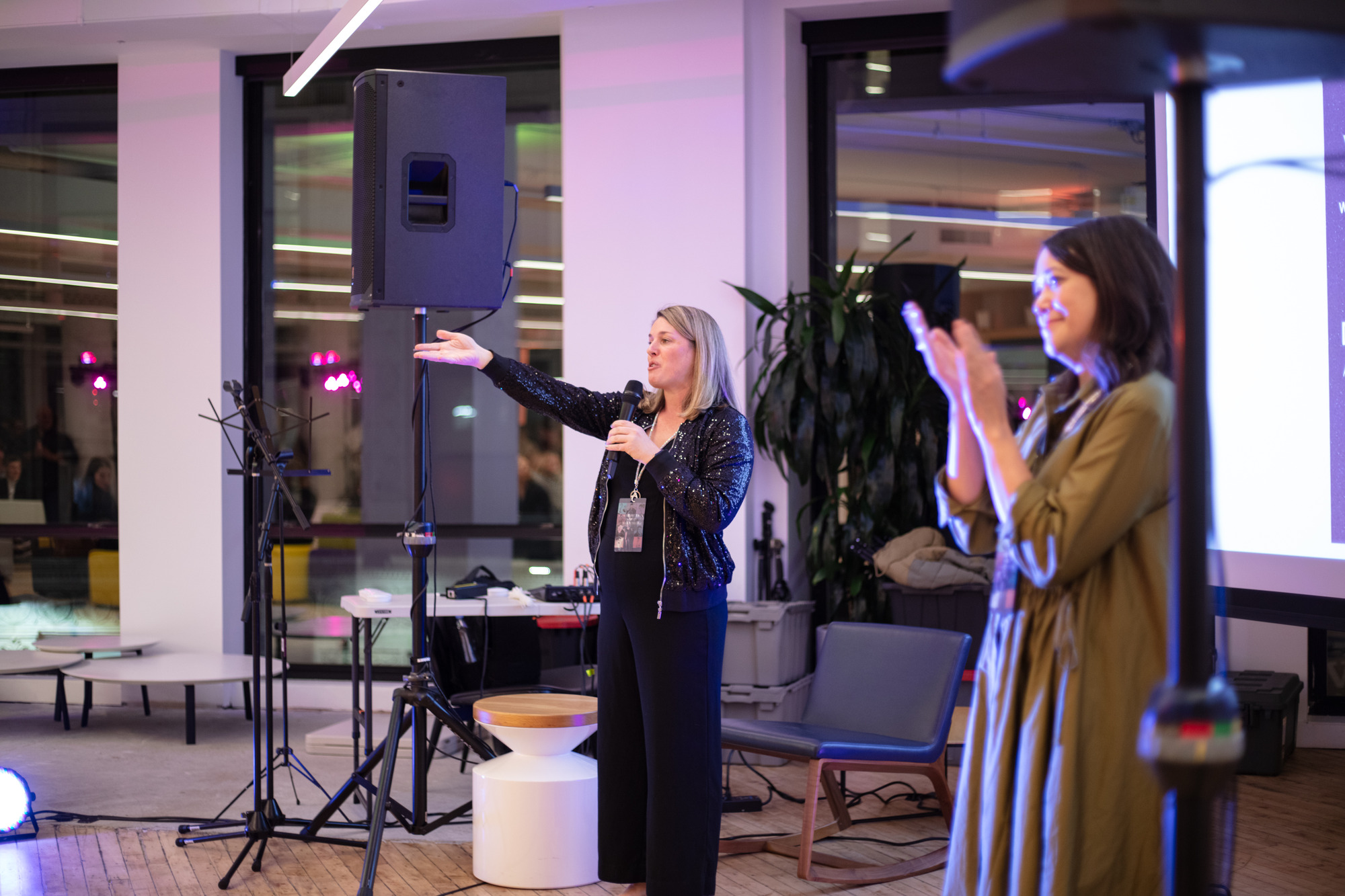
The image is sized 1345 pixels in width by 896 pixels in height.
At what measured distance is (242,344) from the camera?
6.07m

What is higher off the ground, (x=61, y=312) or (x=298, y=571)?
(x=61, y=312)

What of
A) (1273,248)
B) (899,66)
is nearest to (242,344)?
(899,66)

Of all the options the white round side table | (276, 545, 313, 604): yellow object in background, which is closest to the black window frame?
(276, 545, 313, 604): yellow object in background

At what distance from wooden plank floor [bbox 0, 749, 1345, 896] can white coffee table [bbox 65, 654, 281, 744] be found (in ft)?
3.99

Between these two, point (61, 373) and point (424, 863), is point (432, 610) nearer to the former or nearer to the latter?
point (424, 863)

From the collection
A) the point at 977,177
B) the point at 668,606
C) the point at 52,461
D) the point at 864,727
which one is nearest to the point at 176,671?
the point at 52,461

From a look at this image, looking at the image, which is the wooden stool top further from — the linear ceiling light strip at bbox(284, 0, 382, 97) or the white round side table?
the linear ceiling light strip at bbox(284, 0, 382, 97)

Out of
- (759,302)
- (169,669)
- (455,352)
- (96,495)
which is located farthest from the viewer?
(96,495)

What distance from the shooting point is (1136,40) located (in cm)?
86

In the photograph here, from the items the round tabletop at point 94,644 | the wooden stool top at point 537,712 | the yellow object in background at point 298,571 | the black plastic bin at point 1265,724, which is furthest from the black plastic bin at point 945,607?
the round tabletop at point 94,644

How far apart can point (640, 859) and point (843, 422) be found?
2470 mm

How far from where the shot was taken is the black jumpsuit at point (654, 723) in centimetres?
273

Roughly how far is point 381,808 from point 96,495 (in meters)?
4.12

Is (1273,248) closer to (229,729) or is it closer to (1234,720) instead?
(1234,720)
